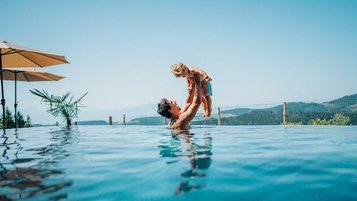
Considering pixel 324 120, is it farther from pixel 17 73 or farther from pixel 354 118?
pixel 17 73

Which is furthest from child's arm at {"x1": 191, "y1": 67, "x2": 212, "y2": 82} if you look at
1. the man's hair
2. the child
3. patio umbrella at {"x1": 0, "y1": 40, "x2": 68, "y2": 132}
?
patio umbrella at {"x1": 0, "y1": 40, "x2": 68, "y2": 132}

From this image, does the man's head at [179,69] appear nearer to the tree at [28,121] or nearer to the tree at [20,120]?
the tree at [20,120]

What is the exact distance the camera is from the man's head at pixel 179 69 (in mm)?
6477

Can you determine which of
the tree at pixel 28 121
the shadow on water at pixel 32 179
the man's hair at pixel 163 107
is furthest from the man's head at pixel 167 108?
the tree at pixel 28 121

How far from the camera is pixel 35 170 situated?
2.66 meters

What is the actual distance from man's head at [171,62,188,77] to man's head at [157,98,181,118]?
1279mm

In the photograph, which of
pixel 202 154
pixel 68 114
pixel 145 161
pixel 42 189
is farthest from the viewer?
pixel 68 114

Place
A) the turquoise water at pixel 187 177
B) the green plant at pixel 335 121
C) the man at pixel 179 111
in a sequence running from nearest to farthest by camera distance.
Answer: the turquoise water at pixel 187 177
the man at pixel 179 111
the green plant at pixel 335 121

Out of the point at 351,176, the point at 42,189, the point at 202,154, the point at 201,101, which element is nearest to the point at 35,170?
the point at 42,189

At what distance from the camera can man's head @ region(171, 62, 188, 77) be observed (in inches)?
255

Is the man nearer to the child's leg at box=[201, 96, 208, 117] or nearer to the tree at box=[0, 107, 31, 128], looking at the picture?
the child's leg at box=[201, 96, 208, 117]

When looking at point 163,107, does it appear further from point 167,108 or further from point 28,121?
point 28,121

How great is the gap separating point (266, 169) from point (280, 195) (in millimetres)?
709

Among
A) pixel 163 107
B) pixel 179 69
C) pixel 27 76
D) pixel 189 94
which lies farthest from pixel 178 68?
pixel 27 76
